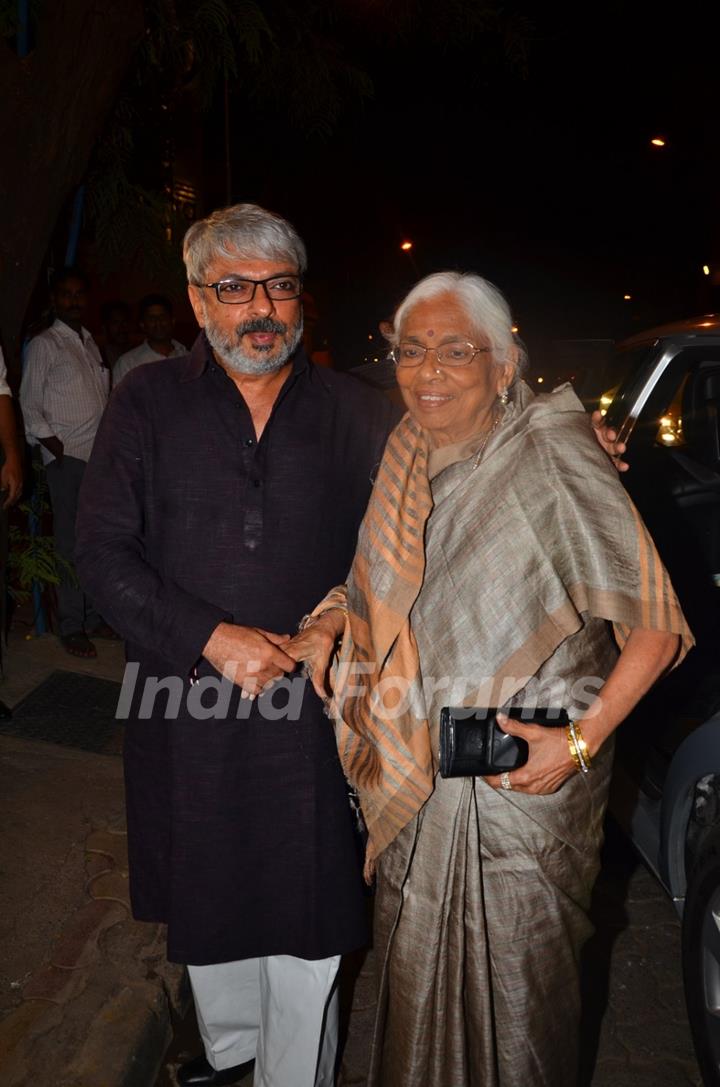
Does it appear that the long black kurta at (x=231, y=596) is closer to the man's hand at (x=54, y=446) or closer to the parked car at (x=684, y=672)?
the parked car at (x=684, y=672)

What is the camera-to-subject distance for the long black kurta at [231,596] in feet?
7.45

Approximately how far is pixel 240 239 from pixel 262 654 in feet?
3.39

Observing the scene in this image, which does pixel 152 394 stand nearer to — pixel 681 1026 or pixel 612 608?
pixel 612 608

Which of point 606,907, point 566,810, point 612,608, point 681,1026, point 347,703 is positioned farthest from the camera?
point 606,907

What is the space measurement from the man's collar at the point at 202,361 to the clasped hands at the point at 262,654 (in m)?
0.68

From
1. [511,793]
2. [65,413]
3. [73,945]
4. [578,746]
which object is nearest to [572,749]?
[578,746]

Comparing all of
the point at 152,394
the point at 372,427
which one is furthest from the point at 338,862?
the point at 152,394

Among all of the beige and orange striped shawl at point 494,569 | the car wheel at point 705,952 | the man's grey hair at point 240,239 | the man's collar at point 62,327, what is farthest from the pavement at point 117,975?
the man's collar at point 62,327

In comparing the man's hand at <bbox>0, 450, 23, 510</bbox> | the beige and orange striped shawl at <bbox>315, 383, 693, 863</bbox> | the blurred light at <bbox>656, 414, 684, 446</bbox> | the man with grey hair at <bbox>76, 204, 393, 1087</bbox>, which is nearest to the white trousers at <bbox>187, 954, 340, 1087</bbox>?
the man with grey hair at <bbox>76, 204, 393, 1087</bbox>

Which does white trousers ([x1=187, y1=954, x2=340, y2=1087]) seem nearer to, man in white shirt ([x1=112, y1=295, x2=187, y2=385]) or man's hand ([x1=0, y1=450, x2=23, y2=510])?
man's hand ([x1=0, y1=450, x2=23, y2=510])

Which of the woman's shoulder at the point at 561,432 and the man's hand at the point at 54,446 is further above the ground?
the woman's shoulder at the point at 561,432

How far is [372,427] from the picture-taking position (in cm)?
249

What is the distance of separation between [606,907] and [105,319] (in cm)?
685

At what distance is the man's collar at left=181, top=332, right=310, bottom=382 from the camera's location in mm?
2357
